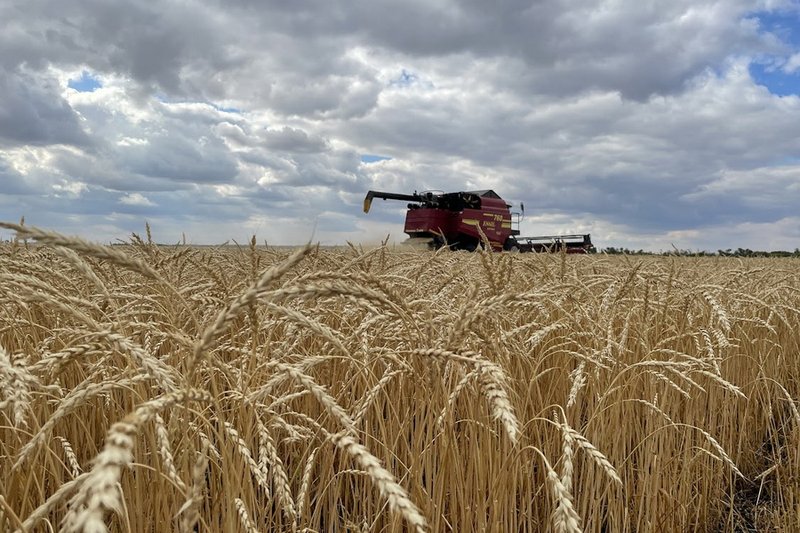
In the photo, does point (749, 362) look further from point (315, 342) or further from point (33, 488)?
point (33, 488)

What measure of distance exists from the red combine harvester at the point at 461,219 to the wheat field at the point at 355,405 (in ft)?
68.3

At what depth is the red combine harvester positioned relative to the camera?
84.4 feet

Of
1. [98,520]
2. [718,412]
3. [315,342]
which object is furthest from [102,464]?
[718,412]

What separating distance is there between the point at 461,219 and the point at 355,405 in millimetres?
23332

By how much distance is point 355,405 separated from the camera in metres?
2.48

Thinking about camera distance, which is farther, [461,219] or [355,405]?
[461,219]

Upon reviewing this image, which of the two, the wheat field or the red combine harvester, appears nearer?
the wheat field

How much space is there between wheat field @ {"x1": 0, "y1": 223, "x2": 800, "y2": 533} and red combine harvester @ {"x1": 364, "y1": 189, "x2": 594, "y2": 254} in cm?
2083

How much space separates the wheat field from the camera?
120 centimetres

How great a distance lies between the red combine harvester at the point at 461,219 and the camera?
84.4 ft

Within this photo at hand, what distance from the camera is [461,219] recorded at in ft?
83.6

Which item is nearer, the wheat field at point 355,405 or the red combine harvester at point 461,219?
the wheat field at point 355,405

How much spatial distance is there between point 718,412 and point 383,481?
3.70 metres

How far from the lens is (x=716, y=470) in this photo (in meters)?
3.38
